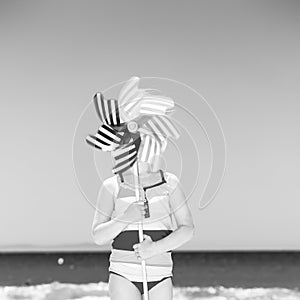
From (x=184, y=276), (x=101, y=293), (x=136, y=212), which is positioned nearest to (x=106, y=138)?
(x=136, y=212)

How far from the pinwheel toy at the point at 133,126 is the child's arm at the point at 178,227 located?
13 centimetres

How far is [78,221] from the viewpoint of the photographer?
459cm

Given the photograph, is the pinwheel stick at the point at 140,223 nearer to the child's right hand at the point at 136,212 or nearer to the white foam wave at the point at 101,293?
the child's right hand at the point at 136,212

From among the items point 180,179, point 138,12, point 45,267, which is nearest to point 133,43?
point 138,12

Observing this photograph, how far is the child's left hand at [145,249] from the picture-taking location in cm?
121

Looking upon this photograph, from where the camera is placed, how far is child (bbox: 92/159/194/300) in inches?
48.2

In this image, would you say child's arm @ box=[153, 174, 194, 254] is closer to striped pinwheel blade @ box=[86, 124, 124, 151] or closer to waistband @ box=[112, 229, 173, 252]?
waistband @ box=[112, 229, 173, 252]

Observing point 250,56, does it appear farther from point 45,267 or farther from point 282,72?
point 45,267

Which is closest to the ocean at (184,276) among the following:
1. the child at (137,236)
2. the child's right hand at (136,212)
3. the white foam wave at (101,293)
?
the white foam wave at (101,293)

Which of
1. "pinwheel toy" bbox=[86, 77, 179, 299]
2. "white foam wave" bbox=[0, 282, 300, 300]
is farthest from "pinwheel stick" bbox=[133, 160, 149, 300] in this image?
"white foam wave" bbox=[0, 282, 300, 300]

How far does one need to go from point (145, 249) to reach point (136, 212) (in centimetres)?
9

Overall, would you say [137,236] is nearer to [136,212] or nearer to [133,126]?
[136,212]

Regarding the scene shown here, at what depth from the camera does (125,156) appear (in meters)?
1.11

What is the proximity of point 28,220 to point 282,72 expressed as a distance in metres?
2.07
